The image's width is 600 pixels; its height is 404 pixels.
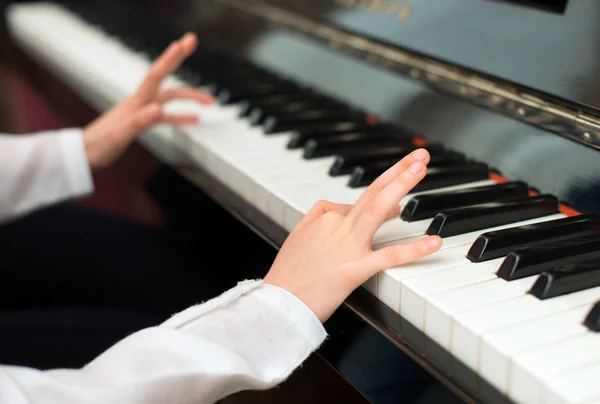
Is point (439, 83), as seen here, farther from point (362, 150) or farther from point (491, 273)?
point (491, 273)

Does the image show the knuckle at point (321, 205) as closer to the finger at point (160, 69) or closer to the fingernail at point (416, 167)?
the fingernail at point (416, 167)

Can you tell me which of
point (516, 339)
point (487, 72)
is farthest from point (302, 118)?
point (516, 339)

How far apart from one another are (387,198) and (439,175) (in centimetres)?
21

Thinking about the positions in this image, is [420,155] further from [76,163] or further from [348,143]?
[76,163]

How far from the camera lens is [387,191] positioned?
709mm

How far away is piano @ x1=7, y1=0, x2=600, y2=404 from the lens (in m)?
0.60

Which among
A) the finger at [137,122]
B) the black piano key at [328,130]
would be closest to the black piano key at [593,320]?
the black piano key at [328,130]

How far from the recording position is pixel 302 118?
1152 mm

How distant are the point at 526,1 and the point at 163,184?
2.45ft

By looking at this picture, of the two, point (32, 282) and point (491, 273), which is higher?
point (491, 273)

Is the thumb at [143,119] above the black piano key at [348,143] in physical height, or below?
below

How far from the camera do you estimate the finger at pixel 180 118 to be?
118 cm

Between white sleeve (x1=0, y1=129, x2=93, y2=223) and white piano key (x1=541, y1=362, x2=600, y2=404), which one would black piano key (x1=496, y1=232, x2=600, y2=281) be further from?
white sleeve (x1=0, y1=129, x2=93, y2=223)

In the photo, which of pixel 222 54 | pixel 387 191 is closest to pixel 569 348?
pixel 387 191
